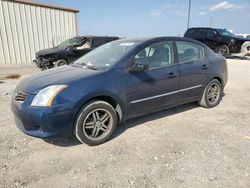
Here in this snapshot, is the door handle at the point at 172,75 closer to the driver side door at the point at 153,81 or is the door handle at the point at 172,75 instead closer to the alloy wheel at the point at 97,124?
the driver side door at the point at 153,81

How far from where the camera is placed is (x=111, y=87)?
3512 millimetres

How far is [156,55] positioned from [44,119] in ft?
7.17

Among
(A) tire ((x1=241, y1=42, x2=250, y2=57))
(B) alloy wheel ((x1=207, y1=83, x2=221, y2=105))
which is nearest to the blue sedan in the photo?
(B) alloy wheel ((x1=207, y1=83, x2=221, y2=105))

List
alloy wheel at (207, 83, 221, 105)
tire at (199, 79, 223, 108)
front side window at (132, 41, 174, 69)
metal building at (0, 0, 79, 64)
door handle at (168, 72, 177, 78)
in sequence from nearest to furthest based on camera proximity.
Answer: front side window at (132, 41, 174, 69) → door handle at (168, 72, 177, 78) → tire at (199, 79, 223, 108) → alloy wheel at (207, 83, 221, 105) → metal building at (0, 0, 79, 64)

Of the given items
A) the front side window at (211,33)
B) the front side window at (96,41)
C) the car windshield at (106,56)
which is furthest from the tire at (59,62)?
the front side window at (211,33)

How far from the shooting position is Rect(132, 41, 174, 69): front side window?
3.95m

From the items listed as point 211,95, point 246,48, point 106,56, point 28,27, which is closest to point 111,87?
point 106,56

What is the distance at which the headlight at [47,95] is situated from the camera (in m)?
3.09

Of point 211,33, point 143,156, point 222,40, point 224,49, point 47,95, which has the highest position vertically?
point 211,33

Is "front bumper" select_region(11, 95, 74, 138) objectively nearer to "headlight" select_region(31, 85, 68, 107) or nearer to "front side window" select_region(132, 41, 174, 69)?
"headlight" select_region(31, 85, 68, 107)

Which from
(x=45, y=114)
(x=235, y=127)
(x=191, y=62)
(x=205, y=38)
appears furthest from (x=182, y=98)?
(x=205, y=38)

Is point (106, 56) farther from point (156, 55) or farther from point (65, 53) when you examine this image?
point (65, 53)

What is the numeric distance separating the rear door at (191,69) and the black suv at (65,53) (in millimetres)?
6389

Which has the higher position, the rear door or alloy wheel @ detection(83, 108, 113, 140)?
the rear door
